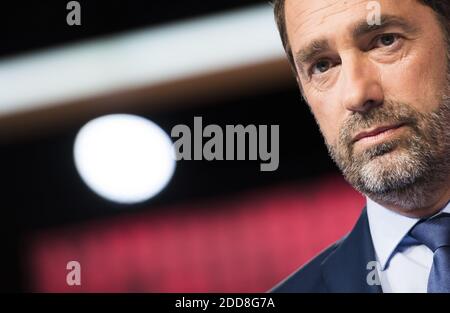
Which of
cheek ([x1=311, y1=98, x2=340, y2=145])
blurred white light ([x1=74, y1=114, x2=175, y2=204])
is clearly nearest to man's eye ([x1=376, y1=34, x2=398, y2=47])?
cheek ([x1=311, y1=98, x2=340, y2=145])

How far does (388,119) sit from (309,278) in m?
0.30

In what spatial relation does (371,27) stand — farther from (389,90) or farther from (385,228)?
(385,228)

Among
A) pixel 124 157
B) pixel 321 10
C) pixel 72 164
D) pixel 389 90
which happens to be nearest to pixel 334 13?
pixel 321 10

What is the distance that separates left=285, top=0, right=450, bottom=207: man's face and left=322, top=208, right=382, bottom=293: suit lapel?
0.30 feet

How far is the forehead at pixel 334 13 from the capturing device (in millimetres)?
1104

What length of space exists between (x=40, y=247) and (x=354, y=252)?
776 millimetres

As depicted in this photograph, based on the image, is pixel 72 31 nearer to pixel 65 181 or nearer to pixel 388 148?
pixel 65 181

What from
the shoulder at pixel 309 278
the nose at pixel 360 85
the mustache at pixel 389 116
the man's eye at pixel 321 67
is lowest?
the shoulder at pixel 309 278

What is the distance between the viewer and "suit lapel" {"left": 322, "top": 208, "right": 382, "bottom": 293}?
1173 mm

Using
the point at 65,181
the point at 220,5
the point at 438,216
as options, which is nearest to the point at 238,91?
the point at 220,5

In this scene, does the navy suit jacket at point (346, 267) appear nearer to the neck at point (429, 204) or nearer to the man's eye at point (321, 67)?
the neck at point (429, 204)

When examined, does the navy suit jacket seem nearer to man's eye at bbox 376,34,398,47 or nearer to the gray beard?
the gray beard

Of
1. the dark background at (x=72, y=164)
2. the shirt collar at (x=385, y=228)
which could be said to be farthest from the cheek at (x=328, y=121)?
the dark background at (x=72, y=164)

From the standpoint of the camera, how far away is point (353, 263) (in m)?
1.18
